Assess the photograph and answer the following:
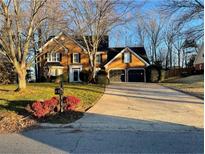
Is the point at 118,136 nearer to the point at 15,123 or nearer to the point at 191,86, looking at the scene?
the point at 15,123

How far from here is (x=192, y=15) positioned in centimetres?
3097

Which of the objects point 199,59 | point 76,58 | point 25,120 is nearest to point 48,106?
point 25,120

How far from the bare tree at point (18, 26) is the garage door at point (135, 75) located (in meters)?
32.5

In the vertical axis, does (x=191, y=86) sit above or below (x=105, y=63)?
below

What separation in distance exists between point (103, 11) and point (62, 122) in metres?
27.5

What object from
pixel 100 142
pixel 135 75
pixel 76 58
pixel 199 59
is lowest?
pixel 100 142

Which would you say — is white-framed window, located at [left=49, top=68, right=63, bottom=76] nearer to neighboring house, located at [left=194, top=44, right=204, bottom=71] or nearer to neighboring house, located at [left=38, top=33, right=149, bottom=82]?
neighboring house, located at [left=38, top=33, right=149, bottom=82]

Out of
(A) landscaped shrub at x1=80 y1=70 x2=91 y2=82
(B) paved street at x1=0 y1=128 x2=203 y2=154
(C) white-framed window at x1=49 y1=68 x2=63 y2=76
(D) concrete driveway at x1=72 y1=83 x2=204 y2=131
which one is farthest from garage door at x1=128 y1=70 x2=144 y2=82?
(B) paved street at x1=0 y1=128 x2=203 y2=154

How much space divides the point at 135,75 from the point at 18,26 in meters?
34.7

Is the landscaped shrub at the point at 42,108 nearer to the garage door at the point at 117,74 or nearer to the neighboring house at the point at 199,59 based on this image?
the neighboring house at the point at 199,59

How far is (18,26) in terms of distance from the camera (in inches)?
908

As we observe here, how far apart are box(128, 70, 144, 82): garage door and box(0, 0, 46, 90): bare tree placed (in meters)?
32.5

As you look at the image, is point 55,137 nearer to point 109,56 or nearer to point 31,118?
point 31,118

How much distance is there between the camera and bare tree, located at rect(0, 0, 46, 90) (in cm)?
2211
